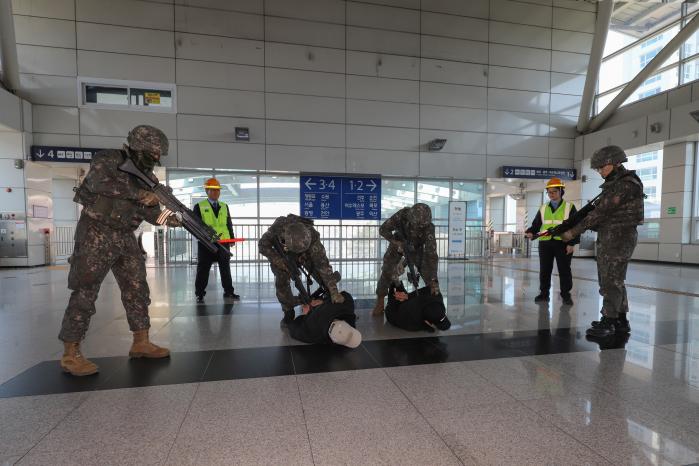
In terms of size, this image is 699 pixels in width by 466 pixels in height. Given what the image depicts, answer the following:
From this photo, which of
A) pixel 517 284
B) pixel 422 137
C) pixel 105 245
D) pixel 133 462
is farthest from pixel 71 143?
pixel 517 284

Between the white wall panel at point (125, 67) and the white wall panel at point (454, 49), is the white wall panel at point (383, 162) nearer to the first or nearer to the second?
the white wall panel at point (454, 49)

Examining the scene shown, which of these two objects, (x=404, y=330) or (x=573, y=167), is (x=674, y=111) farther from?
(x=404, y=330)

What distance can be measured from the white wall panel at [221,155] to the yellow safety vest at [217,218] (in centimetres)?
520

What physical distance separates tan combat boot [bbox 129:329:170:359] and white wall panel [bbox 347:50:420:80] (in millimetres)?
10199

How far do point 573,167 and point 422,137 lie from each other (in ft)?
19.6

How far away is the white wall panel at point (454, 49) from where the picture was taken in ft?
37.7

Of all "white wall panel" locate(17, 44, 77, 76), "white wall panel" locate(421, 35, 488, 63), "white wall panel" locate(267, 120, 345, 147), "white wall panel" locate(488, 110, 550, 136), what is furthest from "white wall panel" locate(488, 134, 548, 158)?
"white wall panel" locate(17, 44, 77, 76)

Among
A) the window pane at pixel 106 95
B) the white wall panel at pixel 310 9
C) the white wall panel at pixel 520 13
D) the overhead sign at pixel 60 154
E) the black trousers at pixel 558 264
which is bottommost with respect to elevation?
the black trousers at pixel 558 264

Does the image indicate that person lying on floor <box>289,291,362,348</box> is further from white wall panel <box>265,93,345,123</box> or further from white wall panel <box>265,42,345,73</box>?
white wall panel <box>265,42,345,73</box>

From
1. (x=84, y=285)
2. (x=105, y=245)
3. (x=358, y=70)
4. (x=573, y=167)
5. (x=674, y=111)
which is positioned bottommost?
(x=84, y=285)

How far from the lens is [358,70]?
1109 cm

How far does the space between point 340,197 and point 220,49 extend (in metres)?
5.62

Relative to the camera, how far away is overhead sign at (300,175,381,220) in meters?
11.0

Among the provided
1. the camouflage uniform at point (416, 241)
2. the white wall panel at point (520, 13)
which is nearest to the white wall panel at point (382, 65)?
the white wall panel at point (520, 13)
